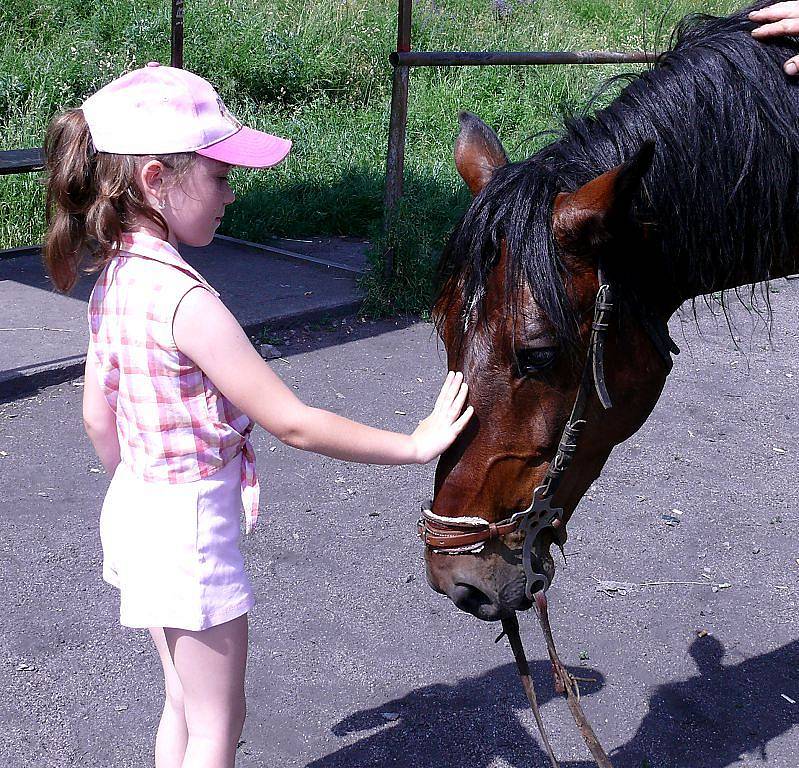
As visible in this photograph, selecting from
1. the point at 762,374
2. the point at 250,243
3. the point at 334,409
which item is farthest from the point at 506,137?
the point at 334,409

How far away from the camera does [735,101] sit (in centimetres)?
204

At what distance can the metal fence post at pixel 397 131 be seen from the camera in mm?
5727

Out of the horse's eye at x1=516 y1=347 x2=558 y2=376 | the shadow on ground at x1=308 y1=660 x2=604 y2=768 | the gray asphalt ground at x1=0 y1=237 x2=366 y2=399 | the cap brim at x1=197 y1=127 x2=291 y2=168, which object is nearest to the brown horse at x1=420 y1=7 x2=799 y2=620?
the horse's eye at x1=516 y1=347 x2=558 y2=376

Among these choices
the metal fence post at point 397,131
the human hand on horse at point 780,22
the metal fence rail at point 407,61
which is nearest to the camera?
the human hand on horse at point 780,22

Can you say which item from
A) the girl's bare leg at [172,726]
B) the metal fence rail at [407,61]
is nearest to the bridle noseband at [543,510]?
the girl's bare leg at [172,726]

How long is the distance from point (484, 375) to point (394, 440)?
22 centimetres

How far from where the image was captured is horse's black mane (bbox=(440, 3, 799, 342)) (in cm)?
188

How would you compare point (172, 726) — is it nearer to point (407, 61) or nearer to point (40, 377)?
point (40, 377)

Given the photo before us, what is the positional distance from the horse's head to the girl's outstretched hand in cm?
3

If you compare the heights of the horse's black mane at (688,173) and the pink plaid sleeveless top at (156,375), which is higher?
the horse's black mane at (688,173)

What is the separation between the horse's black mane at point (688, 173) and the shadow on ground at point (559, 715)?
4.13 feet

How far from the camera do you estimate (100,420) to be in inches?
78.4

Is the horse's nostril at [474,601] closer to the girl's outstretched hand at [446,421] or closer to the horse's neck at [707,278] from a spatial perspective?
the girl's outstretched hand at [446,421]

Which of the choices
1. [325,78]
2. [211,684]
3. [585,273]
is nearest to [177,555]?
[211,684]
